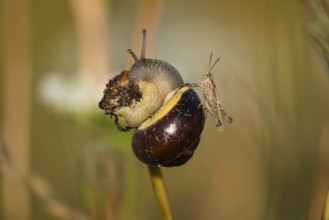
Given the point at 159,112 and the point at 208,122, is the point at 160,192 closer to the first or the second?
the point at 159,112

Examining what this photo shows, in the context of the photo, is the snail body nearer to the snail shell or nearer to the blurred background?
the snail shell

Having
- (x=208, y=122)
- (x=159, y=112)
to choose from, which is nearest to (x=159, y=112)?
(x=159, y=112)

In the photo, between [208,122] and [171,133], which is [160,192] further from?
[208,122]

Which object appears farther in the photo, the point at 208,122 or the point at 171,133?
the point at 208,122

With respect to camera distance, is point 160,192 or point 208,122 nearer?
point 160,192

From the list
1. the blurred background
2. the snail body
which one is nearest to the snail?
the snail body

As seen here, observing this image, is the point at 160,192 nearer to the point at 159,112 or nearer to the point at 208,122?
the point at 159,112

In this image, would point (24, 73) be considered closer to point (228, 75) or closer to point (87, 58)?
point (87, 58)
